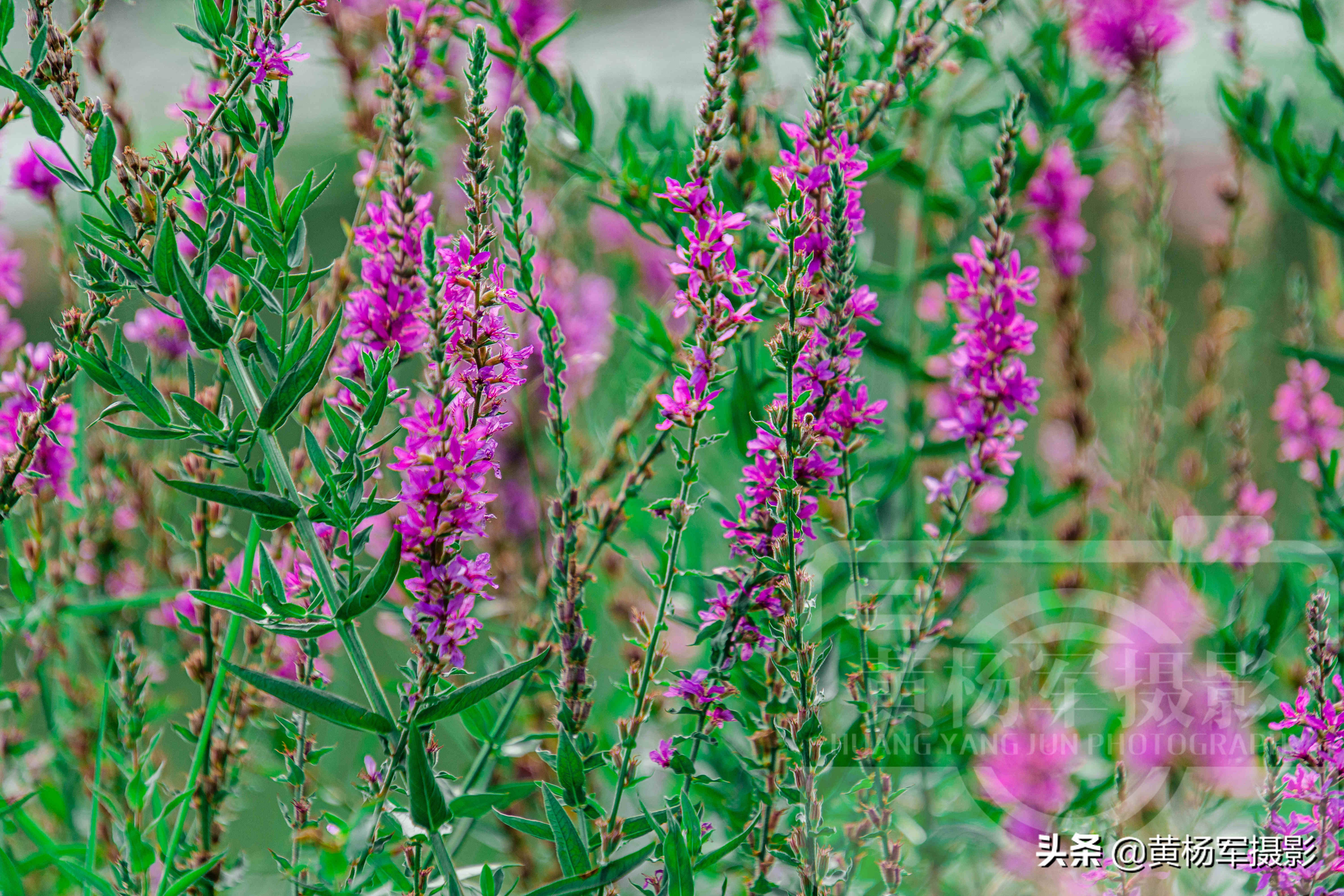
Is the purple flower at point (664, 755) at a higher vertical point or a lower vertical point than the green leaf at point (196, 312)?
lower

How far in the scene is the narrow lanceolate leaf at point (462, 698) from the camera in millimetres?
394

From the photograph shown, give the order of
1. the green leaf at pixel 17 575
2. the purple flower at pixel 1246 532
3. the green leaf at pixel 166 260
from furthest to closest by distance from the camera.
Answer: the purple flower at pixel 1246 532 → the green leaf at pixel 17 575 → the green leaf at pixel 166 260

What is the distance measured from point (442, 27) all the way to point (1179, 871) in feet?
2.33

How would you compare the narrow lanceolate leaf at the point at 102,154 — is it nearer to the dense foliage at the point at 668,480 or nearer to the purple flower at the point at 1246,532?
the dense foliage at the point at 668,480

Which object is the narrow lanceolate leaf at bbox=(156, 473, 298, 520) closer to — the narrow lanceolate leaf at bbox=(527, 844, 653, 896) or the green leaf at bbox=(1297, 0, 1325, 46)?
the narrow lanceolate leaf at bbox=(527, 844, 653, 896)

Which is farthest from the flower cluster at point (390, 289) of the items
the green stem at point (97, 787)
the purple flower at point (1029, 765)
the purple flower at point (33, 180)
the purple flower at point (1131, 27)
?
the purple flower at point (1131, 27)

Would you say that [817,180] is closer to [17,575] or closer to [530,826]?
[530,826]

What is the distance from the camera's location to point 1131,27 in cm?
84

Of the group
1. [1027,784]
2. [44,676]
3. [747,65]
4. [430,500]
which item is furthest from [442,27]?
[1027,784]

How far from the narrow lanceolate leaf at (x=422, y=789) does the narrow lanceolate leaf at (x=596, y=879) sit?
5cm

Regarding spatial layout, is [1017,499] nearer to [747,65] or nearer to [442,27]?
[747,65]

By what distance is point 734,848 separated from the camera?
18.6 inches

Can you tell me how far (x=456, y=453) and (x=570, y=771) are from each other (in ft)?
0.46

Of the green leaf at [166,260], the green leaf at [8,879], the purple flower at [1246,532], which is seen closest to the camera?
the green leaf at [166,260]
